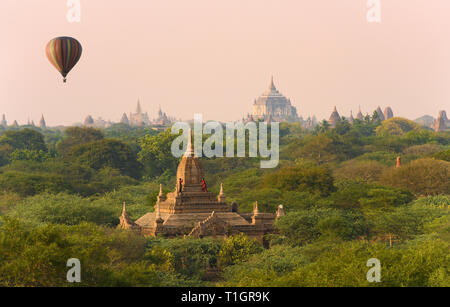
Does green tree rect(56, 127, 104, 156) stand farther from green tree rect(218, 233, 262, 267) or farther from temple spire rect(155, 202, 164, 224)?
green tree rect(218, 233, 262, 267)

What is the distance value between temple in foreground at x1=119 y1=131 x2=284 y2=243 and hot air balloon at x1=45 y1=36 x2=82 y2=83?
52.6 feet

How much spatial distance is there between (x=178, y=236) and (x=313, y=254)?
779 centimetres

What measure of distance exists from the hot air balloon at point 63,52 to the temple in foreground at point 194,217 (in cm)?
1604

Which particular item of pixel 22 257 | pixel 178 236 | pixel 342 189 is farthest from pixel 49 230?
pixel 342 189

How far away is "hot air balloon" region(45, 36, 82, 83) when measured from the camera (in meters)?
82.3

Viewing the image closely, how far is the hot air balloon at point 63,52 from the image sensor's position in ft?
270

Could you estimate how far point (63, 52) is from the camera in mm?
82312

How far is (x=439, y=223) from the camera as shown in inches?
2876

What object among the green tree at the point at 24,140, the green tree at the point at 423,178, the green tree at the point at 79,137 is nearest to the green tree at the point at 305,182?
the green tree at the point at 423,178

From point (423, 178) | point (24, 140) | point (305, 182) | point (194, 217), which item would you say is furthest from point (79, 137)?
point (194, 217)

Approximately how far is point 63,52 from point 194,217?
69.5 ft

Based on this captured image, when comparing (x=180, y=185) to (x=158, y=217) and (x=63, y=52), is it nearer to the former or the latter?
(x=158, y=217)
